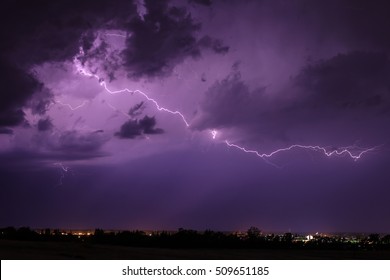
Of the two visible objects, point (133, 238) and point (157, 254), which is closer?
point (157, 254)

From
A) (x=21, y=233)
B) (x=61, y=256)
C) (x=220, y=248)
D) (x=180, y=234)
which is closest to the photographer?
(x=61, y=256)

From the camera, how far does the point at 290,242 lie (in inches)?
745

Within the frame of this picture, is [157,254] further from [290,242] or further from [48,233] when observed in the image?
[48,233]

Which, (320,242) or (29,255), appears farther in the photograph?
(320,242)

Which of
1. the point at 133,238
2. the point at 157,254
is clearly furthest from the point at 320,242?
the point at 157,254

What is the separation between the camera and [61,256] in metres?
12.5
